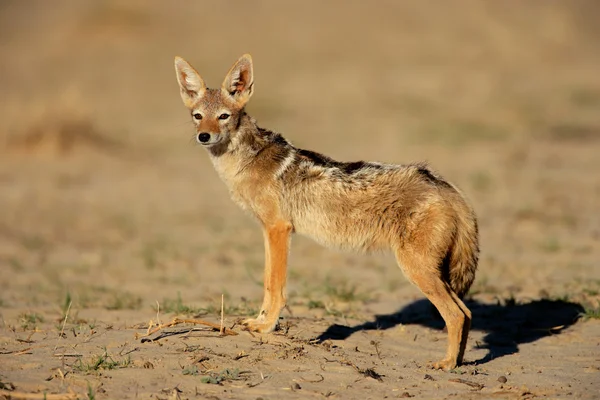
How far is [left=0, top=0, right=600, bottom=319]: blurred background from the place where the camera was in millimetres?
10164

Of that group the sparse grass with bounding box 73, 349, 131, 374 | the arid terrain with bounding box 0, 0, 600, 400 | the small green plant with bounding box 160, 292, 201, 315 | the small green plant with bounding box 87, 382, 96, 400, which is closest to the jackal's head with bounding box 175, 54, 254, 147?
the small green plant with bounding box 160, 292, 201, 315

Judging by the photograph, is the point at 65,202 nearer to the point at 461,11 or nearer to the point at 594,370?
the point at 594,370

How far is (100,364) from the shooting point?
17.6 ft

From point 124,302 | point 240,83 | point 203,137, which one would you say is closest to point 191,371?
point 203,137

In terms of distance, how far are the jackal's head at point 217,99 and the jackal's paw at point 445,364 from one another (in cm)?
273

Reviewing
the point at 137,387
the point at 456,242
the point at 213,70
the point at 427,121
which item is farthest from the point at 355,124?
the point at 137,387

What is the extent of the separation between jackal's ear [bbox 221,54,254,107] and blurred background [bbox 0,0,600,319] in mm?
2478

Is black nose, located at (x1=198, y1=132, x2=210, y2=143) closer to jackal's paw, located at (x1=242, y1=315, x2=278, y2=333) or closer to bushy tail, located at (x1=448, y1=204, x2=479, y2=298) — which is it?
jackal's paw, located at (x1=242, y1=315, x2=278, y2=333)

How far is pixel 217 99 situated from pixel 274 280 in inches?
72.5

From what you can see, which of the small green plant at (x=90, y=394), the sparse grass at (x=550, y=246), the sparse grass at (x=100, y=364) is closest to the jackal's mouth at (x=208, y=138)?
the sparse grass at (x=100, y=364)

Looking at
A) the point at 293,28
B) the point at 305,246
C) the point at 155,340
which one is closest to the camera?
the point at 155,340

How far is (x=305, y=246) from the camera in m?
11.7

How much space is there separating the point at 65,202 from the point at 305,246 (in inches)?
196

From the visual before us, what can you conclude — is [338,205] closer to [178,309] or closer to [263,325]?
[263,325]
